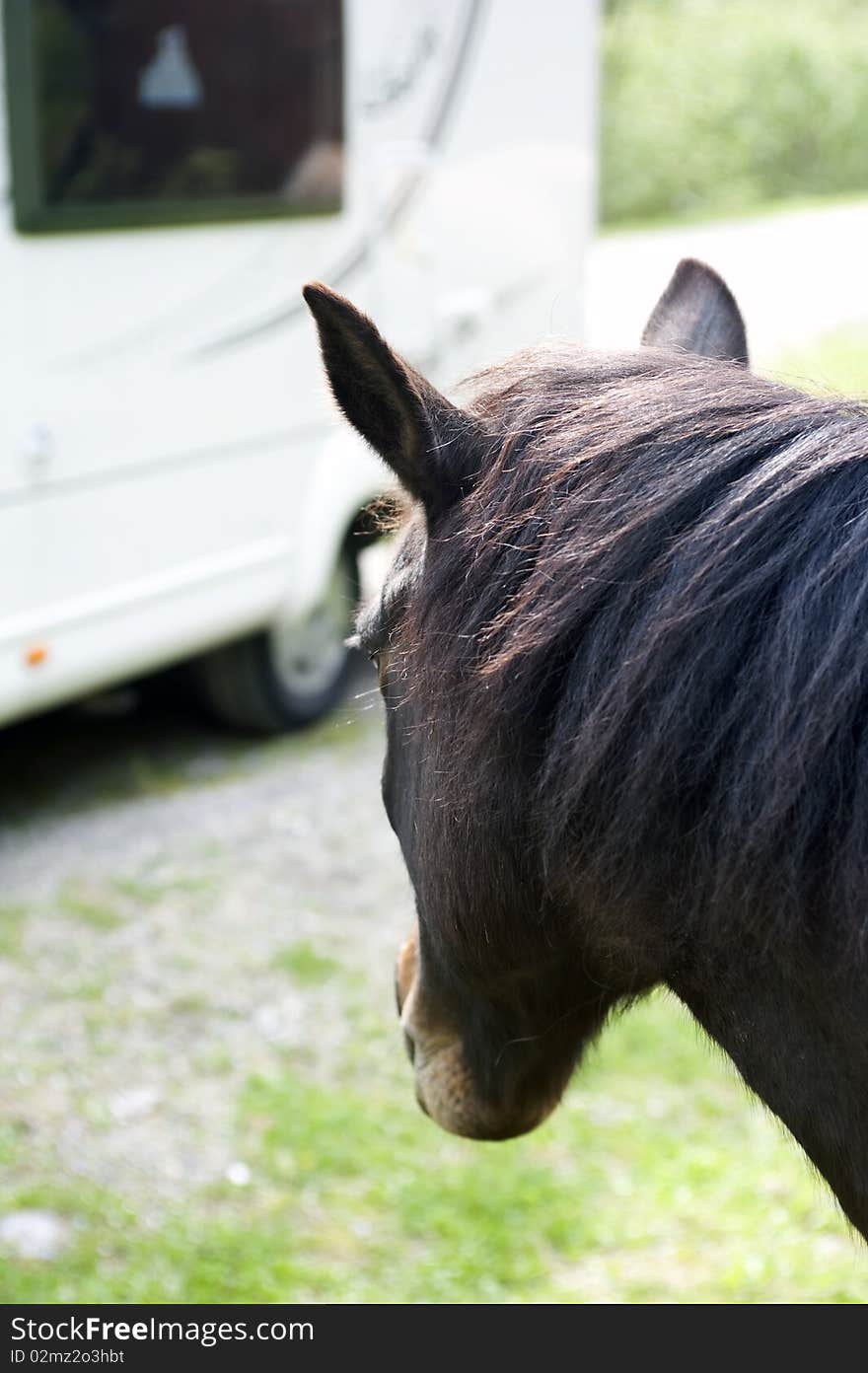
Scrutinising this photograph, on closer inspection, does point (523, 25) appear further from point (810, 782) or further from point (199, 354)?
point (810, 782)

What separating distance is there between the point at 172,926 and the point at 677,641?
3.02 m

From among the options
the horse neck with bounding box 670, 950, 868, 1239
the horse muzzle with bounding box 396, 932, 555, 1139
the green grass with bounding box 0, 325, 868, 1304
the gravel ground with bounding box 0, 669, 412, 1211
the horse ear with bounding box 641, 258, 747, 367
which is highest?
the horse ear with bounding box 641, 258, 747, 367

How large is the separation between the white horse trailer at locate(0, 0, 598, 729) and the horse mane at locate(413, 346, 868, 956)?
2.86 meters

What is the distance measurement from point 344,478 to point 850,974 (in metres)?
3.98

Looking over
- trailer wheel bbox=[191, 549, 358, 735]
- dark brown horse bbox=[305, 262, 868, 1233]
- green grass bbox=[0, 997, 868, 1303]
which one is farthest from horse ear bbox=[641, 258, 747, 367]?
trailer wheel bbox=[191, 549, 358, 735]

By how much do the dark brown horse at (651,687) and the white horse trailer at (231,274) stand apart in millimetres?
2769

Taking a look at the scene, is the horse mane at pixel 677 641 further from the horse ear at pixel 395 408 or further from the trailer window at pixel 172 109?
the trailer window at pixel 172 109

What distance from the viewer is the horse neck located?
110 cm

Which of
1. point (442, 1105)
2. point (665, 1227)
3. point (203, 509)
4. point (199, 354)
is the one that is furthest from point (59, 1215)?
point (199, 354)

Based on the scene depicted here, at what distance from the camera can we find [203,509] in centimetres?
446

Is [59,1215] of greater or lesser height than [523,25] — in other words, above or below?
below

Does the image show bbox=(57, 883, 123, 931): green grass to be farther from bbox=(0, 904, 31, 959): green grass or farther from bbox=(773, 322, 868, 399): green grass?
bbox=(773, 322, 868, 399): green grass

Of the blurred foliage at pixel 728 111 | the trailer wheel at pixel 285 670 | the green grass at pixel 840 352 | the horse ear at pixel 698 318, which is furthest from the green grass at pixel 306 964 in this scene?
the blurred foliage at pixel 728 111

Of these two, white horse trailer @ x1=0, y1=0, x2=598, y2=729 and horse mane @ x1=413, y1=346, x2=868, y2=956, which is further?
white horse trailer @ x1=0, y1=0, x2=598, y2=729
